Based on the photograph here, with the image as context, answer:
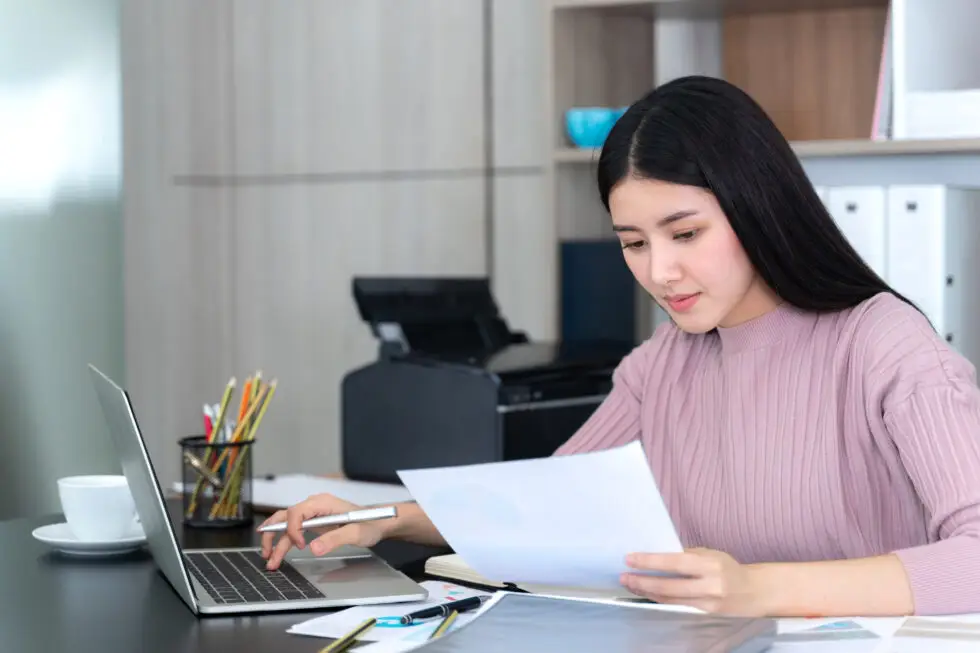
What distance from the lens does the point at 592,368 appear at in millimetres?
2566

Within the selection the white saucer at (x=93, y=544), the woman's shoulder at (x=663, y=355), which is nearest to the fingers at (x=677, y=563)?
the woman's shoulder at (x=663, y=355)

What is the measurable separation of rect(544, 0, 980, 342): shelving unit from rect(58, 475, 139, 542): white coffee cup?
5.07 ft

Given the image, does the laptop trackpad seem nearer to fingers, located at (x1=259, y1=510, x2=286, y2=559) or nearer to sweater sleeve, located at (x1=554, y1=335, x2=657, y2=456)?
fingers, located at (x1=259, y1=510, x2=286, y2=559)

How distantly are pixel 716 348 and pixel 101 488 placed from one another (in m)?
0.82

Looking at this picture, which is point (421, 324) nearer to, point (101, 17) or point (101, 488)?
point (101, 488)

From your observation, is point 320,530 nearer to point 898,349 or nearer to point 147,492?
point 147,492

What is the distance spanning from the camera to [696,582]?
1269 mm

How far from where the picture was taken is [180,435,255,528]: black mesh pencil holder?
1.88m

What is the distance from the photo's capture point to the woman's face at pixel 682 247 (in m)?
1.57

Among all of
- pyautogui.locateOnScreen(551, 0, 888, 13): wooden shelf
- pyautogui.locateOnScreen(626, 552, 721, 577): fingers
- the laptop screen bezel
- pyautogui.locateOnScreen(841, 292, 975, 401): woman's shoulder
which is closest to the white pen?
the laptop screen bezel

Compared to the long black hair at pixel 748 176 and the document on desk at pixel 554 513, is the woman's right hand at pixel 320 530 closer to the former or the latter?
the document on desk at pixel 554 513

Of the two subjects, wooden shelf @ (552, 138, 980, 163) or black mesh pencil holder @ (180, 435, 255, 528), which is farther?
wooden shelf @ (552, 138, 980, 163)

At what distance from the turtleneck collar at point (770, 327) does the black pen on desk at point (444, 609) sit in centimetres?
55

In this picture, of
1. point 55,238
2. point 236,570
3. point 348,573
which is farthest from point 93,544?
point 55,238
